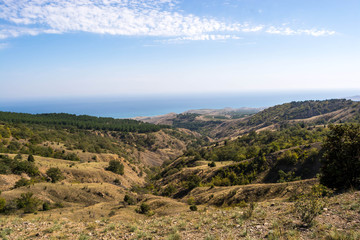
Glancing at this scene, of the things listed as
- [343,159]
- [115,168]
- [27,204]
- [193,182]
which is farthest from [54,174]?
[343,159]

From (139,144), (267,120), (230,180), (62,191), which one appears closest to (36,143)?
(62,191)

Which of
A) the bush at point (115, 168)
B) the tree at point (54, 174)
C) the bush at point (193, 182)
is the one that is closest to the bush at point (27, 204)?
the tree at point (54, 174)

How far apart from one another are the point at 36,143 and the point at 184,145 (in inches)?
3748

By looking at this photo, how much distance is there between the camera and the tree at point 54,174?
42.1 metres

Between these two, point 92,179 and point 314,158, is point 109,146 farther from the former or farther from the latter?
point 314,158

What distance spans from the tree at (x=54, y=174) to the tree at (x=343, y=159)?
4948cm

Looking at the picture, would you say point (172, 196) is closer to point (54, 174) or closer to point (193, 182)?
point (193, 182)

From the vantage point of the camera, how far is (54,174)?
4244cm

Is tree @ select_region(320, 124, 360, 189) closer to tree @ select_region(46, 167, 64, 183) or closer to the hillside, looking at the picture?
the hillside

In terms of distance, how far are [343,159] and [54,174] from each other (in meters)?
51.7

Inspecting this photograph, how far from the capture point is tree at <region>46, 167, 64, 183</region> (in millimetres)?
42094

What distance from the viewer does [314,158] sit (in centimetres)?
3525

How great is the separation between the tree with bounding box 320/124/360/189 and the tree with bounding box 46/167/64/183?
162 ft

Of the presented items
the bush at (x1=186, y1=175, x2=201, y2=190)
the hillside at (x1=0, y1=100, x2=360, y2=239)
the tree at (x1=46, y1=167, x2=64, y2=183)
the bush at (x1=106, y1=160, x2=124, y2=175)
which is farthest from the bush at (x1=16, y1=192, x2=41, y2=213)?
the bush at (x1=106, y1=160, x2=124, y2=175)
